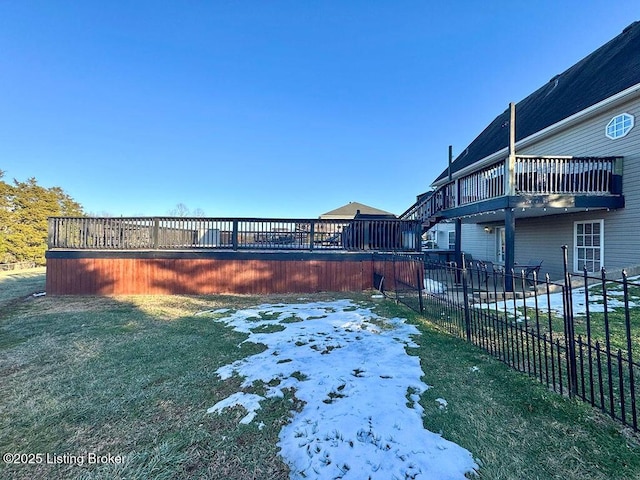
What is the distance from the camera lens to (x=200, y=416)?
2.34m

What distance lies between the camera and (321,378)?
3033mm

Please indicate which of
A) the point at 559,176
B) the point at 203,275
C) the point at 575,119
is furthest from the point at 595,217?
the point at 203,275

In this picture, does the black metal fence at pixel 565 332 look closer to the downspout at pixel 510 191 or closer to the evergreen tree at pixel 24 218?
the downspout at pixel 510 191

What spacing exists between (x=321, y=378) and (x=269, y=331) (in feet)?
6.20

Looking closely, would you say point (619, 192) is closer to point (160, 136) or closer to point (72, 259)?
point (72, 259)

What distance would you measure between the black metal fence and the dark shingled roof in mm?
6094

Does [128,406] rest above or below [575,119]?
below

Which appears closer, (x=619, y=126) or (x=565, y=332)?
(x=565, y=332)

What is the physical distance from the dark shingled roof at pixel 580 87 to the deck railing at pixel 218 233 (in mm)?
6755

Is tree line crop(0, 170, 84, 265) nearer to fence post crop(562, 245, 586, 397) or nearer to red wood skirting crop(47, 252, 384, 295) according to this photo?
red wood skirting crop(47, 252, 384, 295)

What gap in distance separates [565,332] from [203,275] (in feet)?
26.1

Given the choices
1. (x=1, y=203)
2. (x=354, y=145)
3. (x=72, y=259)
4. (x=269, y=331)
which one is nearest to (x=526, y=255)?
(x=269, y=331)

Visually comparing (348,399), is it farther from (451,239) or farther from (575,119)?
(451,239)

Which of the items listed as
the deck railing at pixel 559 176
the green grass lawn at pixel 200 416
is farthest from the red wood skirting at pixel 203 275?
the deck railing at pixel 559 176
